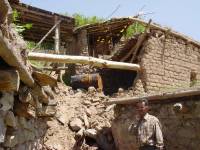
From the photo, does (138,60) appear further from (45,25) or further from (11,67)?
(11,67)

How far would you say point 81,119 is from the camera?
1030 cm

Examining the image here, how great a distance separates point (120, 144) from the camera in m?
9.05

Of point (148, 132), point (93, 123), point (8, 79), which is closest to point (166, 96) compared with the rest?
point (148, 132)

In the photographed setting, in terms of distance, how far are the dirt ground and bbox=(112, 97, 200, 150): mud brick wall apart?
3.12 feet

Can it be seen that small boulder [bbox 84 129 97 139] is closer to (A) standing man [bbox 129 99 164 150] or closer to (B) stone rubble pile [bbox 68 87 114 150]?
(B) stone rubble pile [bbox 68 87 114 150]

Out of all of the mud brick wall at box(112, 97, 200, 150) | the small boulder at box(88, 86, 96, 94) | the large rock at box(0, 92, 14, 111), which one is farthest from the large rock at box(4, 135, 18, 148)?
the small boulder at box(88, 86, 96, 94)

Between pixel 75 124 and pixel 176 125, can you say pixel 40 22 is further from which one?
pixel 176 125

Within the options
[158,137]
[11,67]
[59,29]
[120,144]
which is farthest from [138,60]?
[11,67]

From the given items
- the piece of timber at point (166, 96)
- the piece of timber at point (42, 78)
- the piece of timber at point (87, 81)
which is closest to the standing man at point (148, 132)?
the piece of timber at point (166, 96)

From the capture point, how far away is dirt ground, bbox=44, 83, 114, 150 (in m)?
9.53

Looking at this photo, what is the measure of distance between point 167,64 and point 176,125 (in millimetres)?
4838

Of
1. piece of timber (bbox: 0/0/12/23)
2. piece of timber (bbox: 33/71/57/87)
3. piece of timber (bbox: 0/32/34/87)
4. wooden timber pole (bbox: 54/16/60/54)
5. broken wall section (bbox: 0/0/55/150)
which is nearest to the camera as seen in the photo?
piece of timber (bbox: 0/0/12/23)

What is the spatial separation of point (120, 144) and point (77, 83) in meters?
3.53

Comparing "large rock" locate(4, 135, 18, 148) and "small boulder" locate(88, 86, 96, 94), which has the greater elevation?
"small boulder" locate(88, 86, 96, 94)
